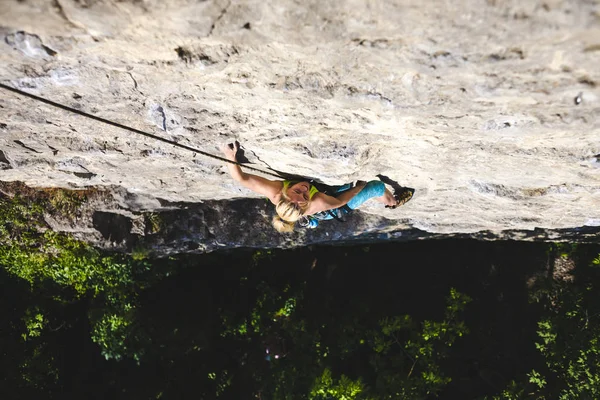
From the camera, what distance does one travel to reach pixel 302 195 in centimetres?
280

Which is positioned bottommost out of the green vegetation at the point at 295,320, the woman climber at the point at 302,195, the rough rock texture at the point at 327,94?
the green vegetation at the point at 295,320

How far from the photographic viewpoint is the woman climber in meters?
2.69

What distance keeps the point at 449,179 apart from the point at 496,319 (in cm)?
362

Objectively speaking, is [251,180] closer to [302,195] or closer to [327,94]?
[302,195]

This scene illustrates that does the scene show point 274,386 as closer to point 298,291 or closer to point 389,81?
point 298,291

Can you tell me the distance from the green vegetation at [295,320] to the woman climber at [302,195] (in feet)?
6.02

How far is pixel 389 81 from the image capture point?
5.96 ft

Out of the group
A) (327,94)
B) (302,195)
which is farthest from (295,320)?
(327,94)

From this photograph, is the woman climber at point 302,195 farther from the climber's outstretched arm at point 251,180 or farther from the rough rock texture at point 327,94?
the rough rock texture at point 327,94

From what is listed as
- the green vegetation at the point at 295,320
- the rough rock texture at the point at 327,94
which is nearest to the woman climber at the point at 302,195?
the rough rock texture at the point at 327,94

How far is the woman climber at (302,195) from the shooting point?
8.83ft

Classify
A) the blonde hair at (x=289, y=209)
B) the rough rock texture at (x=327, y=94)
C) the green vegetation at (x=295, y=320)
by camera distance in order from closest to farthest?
1. the rough rock texture at (x=327, y=94)
2. the blonde hair at (x=289, y=209)
3. the green vegetation at (x=295, y=320)

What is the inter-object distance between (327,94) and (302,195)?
972mm

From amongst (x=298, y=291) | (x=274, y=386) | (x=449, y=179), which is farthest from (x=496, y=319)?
(x=449, y=179)
